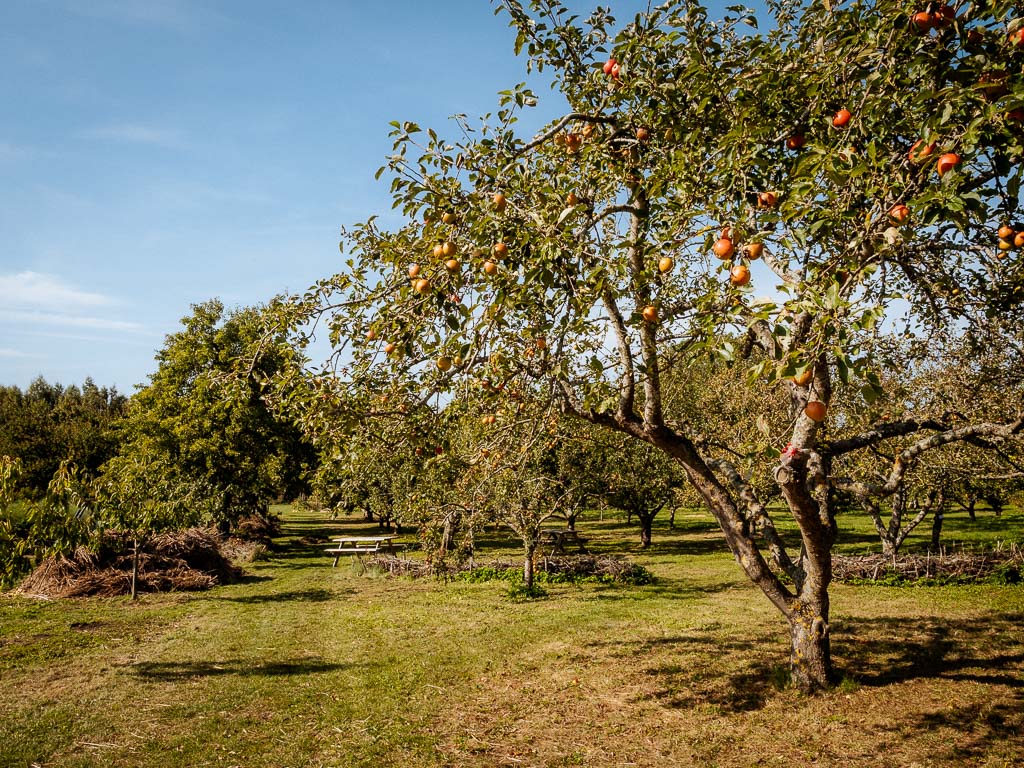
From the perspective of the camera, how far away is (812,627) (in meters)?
6.61

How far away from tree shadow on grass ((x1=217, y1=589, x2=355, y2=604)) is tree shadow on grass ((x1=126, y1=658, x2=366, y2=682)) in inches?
209

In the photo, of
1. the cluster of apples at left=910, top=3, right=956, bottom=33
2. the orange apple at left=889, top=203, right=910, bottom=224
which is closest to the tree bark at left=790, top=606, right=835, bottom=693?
the orange apple at left=889, top=203, right=910, bottom=224

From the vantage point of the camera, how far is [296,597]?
14641mm

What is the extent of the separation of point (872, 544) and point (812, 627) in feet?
63.1

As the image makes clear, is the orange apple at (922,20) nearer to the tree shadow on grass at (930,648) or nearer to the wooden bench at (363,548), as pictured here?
the tree shadow on grass at (930,648)

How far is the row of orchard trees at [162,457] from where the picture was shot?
8797mm

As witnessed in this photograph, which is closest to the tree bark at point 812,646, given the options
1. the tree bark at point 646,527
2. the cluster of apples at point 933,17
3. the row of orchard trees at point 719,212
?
the row of orchard trees at point 719,212

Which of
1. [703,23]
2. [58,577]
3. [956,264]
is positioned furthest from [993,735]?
[58,577]

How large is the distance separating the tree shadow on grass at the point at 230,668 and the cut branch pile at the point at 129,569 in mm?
6693

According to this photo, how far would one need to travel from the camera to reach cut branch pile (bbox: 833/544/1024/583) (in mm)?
14875

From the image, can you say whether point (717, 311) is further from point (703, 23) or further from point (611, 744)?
point (611, 744)

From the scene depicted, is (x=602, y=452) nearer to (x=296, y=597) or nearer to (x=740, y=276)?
(x=296, y=597)

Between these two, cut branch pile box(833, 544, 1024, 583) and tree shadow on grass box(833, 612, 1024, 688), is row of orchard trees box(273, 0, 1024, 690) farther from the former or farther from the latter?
cut branch pile box(833, 544, 1024, 583)

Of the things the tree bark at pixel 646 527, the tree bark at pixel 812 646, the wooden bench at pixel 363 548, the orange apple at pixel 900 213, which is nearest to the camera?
the orange apple at pixel 900 213
